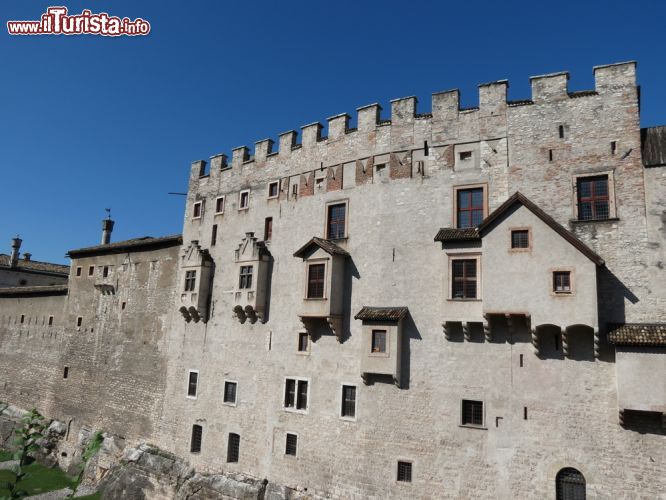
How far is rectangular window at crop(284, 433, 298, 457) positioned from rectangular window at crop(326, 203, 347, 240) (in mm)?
9290

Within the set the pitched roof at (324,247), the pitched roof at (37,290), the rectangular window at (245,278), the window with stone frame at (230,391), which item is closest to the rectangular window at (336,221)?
the pitched roof at (324,247)

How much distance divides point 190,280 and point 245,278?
431 cm

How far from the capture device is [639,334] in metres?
15.5

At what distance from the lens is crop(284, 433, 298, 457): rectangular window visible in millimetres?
22156

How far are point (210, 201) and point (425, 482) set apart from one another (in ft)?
62.5

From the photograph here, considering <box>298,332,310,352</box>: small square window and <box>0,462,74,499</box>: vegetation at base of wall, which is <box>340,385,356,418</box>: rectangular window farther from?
<box>0,462,74,499</box>: vegetation at base of wall

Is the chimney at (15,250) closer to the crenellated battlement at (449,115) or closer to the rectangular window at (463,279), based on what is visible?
the crenellated battlement at (449,115)

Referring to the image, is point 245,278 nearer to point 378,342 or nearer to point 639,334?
point 378,342

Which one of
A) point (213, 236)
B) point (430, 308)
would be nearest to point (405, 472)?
point (430, 308)

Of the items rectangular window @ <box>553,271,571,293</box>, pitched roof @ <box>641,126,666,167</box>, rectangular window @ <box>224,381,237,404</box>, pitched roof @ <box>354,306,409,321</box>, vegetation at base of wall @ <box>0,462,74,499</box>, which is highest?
pitched roof @ <box>641,126,666,167</box>

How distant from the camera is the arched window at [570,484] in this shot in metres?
16.2

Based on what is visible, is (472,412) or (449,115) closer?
(472,412)

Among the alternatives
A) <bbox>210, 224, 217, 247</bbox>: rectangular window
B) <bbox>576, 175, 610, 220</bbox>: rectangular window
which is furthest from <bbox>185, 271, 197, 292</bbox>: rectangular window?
<bbox>576, 175, 610, 220</bbox>: rectangular window

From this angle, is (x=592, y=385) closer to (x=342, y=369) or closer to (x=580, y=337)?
(x=580, y=337)
